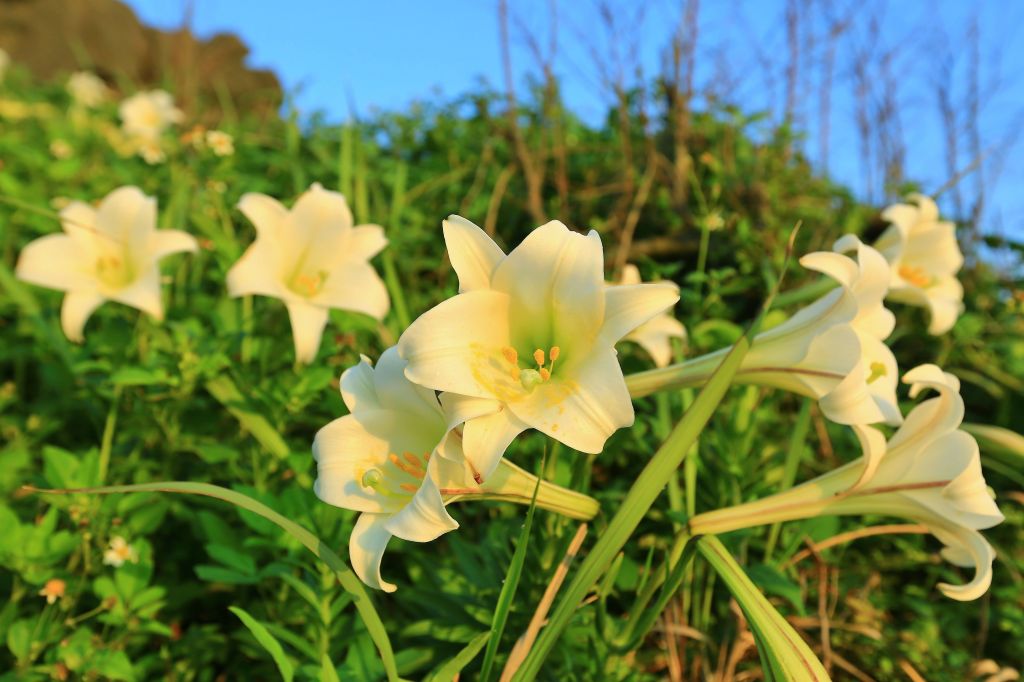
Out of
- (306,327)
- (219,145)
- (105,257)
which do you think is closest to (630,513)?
(306,327)

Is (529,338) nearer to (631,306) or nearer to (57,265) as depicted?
(631,306)

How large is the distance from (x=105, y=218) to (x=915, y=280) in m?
2.18

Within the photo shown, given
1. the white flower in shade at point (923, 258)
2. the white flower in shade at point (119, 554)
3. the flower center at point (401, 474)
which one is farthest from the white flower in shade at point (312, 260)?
the white flower in shade at point (923, 258)

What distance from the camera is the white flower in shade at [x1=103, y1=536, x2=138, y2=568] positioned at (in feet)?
5.26

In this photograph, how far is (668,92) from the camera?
3164 mm

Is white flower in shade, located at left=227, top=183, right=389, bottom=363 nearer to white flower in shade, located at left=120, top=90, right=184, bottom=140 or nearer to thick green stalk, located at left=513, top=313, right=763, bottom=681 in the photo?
thick green stalk, located at left=513, top=313, right=763, bottom=681

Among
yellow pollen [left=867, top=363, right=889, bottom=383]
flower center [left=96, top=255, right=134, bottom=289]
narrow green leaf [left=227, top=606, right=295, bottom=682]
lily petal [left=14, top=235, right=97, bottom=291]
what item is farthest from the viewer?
flower center [left=96, top=255, right=134, bottom=289]

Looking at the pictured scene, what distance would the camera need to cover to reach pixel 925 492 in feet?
4.07

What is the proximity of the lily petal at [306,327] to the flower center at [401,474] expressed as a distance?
66cm

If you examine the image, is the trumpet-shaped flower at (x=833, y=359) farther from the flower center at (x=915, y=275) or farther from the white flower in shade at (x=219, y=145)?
the white flower in shade at (x=219, y=145)

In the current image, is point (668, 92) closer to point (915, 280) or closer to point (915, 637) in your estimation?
point (915, 280)

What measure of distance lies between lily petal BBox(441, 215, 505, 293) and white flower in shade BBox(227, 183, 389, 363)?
2.61ft

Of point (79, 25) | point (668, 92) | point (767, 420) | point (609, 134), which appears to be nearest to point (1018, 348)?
point (767, 420)

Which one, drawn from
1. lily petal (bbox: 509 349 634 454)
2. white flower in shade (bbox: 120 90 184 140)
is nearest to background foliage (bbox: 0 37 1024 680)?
lily petal (bbox: 509 349 634 454)
